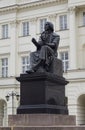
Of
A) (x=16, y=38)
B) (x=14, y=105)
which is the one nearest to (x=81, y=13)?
(x=16, y=38)

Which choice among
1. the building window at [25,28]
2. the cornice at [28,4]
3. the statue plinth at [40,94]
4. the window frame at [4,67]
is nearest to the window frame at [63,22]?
the cornice at [28,4]

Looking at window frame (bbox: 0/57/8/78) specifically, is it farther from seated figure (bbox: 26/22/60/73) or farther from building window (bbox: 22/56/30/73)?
seated figure (bbox: 26/22/60/73)

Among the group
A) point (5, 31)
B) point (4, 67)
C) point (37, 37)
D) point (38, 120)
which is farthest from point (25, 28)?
point (38, 120)

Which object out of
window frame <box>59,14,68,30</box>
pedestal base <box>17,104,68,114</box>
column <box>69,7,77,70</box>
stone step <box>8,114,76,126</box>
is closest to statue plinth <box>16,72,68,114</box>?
pedestal base <box>17,104,68,114</box>

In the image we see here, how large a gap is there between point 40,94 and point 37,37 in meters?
30.5

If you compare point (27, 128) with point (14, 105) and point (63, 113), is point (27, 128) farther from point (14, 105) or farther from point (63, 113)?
point (14, 105)

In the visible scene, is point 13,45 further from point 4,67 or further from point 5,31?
point 4,67

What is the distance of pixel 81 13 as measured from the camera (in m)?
38.0

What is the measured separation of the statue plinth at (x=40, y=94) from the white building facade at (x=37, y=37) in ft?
80.4

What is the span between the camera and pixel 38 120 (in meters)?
10.3

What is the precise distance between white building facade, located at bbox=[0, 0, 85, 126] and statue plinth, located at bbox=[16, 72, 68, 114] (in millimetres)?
24514

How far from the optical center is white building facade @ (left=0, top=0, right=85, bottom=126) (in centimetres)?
3647

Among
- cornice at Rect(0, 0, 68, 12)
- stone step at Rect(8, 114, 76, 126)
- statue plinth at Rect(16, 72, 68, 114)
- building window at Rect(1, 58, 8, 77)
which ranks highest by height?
cornice at Rect(0, 0, 68, 12)

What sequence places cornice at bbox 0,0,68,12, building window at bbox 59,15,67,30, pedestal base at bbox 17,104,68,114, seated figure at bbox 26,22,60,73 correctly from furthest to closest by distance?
cornice at bbox 0,0,68,12 < building window at bbox 59,15,67,30 < seated figure at bbox 26,22,60,73 < pedestal base at bbox 17,104,68,114
